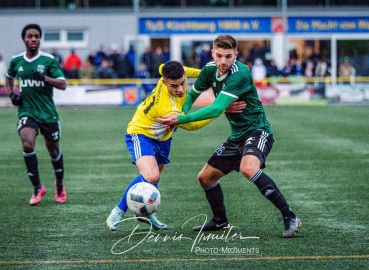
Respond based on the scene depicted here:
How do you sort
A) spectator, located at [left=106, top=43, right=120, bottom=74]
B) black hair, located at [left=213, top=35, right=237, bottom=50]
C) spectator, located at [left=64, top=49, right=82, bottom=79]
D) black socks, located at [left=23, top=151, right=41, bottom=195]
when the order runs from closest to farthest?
black hair, located at [left=213, top=35, right=237, bottom=50] → black socks, located at [left=23, top=151, right=41, bottom=195] → spectator, located at [left=64, top=49, right=82, bottom=79] → spectator, located at [left=106, top=43, right=120, bottom=74]

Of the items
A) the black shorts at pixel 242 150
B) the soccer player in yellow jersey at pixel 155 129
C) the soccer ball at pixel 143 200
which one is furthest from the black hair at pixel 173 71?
the soccer ball at pixel 143 200

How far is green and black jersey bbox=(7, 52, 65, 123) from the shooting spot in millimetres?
9930

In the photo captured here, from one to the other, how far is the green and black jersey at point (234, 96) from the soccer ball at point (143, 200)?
28.9 inches

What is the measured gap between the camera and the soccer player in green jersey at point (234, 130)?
24.2 feet

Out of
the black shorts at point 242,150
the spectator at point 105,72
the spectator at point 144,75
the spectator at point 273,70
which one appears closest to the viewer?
the black shorts at point 242,150

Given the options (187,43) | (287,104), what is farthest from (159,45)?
(287,104)

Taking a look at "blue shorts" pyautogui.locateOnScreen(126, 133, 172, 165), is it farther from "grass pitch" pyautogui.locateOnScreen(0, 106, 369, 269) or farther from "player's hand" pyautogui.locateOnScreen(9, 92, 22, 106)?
"player's hand" pyautogui.locateOnScreen(9, 92, 22, 106)

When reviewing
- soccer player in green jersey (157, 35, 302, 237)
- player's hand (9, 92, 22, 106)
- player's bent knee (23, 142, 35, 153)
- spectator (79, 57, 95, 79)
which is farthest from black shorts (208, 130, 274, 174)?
spectator (79, 57, 95, 79)

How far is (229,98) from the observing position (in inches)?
291

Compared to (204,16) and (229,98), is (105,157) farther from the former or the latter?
(204,16)

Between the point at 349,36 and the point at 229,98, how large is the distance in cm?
3349

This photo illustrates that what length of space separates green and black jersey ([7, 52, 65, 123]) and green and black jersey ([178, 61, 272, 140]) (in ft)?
8.63

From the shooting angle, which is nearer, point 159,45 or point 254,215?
point 254,215

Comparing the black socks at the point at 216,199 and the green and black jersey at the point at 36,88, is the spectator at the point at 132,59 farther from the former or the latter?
the black socks at the point at 216,199
